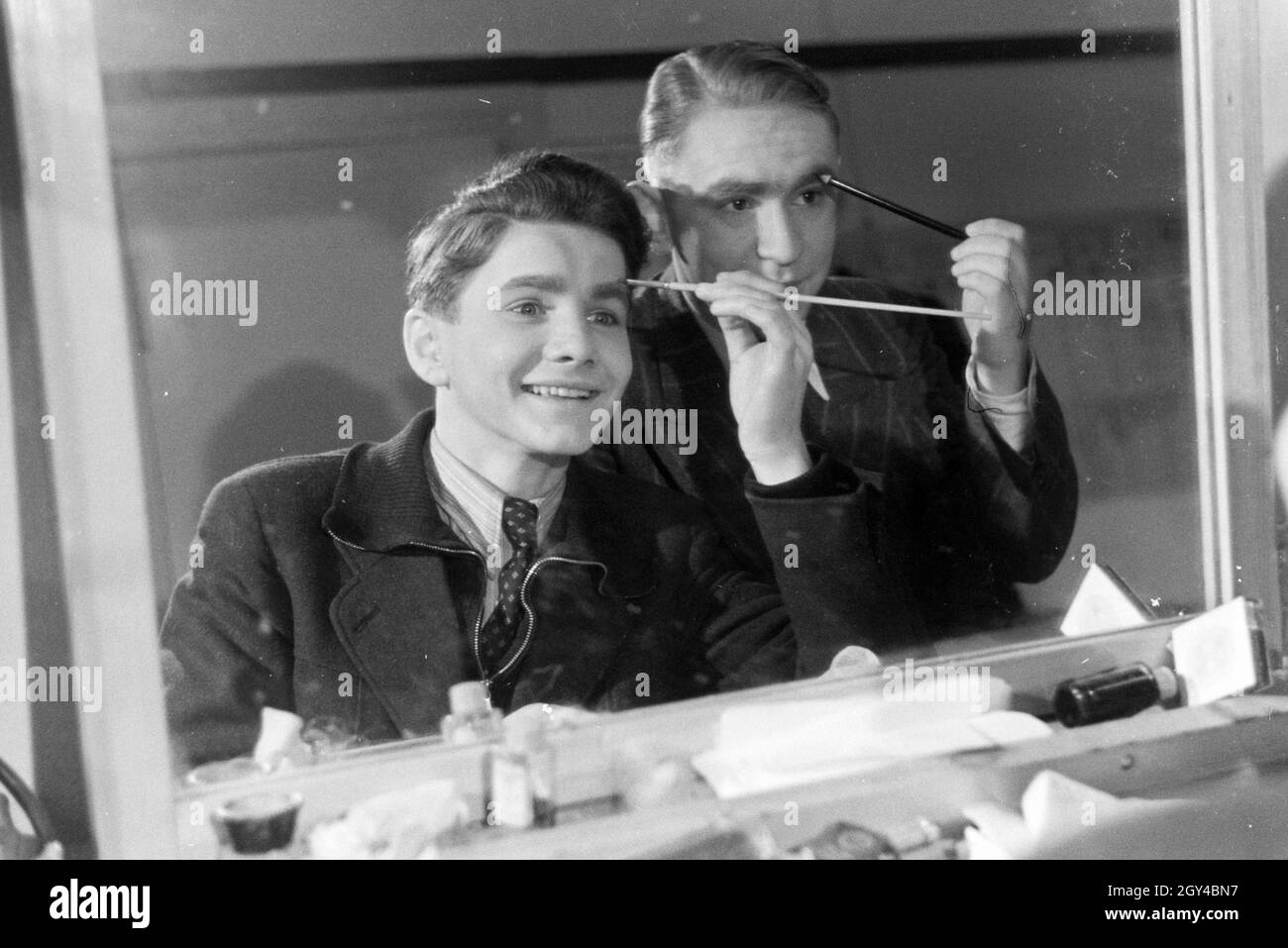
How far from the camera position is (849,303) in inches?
68.0

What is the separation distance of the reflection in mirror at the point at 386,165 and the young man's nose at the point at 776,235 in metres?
0.08

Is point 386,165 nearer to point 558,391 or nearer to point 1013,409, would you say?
point 558,391

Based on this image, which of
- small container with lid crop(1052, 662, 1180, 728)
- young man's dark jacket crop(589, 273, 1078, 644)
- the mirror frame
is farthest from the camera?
small container with lid crop(1052, 662, 1180, 728)

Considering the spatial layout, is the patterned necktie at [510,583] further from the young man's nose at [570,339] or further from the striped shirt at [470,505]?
the young man's nose at [570,339]

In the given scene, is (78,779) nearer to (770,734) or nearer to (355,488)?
(355,488)

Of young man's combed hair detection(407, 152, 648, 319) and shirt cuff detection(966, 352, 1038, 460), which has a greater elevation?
young man's combed hair detection(407, 152, 648, 319)

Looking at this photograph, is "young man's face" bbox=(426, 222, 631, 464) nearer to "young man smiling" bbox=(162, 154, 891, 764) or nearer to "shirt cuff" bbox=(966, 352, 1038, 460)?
"young man smiling" bbox=(162, 154, 891, 764)

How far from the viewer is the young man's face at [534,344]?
1.61m

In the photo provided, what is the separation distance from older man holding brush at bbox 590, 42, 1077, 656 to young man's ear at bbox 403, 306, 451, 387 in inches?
11.4

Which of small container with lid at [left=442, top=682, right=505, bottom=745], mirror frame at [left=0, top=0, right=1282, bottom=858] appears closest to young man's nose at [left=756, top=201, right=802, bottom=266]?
small container with lid at [left=442, top=682, right=505, bottom=745]

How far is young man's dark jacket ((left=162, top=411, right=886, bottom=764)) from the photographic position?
162cm

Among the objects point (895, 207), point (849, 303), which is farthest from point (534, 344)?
point (895, 207)
